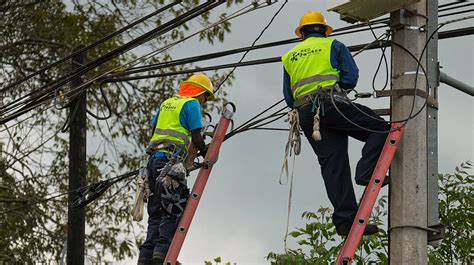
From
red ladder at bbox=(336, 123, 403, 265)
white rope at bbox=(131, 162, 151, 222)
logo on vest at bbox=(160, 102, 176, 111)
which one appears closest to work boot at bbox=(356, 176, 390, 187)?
red ladder at bbox=(336, 123, 403, 265)

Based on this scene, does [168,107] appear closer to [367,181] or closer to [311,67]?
[311,67]

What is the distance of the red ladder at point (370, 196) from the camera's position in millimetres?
8586

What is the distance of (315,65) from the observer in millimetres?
9219

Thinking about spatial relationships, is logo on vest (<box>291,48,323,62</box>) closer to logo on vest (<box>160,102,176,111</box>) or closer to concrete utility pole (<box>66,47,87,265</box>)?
logo on vest (<box>160,102,176,111</box>)

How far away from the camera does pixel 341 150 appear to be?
29.9 feet

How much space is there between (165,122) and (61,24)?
12.0m

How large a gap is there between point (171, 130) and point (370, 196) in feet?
7.05

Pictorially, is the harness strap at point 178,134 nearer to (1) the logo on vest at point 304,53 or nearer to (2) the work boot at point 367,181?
(1) the logo on vest at point 304,53

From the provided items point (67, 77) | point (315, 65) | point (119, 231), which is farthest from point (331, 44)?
point (119, 231)

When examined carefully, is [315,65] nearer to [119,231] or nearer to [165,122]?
[165,122]

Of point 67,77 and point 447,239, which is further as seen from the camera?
point 67,77

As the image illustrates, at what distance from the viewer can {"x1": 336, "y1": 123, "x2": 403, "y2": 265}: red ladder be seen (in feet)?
28.2

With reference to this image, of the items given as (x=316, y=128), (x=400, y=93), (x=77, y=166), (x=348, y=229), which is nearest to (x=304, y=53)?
(x=316, y=128)

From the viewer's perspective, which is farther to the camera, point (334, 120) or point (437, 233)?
point (334, 120)
